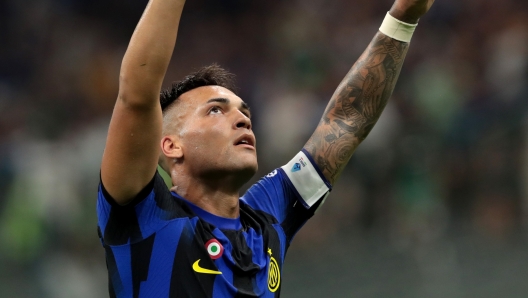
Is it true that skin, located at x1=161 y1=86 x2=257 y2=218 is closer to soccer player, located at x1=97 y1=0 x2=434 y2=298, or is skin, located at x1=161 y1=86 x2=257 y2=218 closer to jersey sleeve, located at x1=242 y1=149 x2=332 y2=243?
soccer player, located at x1=97 y1=0 x2=434 y2=298

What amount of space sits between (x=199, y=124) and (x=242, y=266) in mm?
630

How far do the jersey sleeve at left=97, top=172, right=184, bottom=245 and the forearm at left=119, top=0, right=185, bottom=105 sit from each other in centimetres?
35

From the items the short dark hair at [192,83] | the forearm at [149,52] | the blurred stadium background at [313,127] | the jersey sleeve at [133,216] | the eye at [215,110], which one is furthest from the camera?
the blurred stadium background at [313,127]

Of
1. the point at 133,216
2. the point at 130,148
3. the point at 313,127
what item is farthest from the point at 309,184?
the point at 313,127

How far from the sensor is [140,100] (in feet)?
7.68

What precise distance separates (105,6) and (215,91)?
8.07 metres

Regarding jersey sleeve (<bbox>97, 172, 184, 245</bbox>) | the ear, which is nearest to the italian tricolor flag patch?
jersey sleeve (<bbox>97, 172, 184, 245</bbox>)

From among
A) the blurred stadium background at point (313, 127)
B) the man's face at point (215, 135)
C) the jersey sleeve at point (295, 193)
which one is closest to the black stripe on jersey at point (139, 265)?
the man's face at point (215, 135)

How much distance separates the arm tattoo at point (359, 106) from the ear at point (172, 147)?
643 mm

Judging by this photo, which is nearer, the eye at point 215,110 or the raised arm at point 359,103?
the eye at point 215,110

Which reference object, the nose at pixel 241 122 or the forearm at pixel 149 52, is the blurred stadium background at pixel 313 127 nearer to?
the nose at pixel 241 122

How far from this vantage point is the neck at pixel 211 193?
2971 mm

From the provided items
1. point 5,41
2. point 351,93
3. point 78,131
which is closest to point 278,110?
point 78,131

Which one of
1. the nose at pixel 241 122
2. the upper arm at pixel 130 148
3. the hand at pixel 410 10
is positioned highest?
the hand at pixel 410 10
